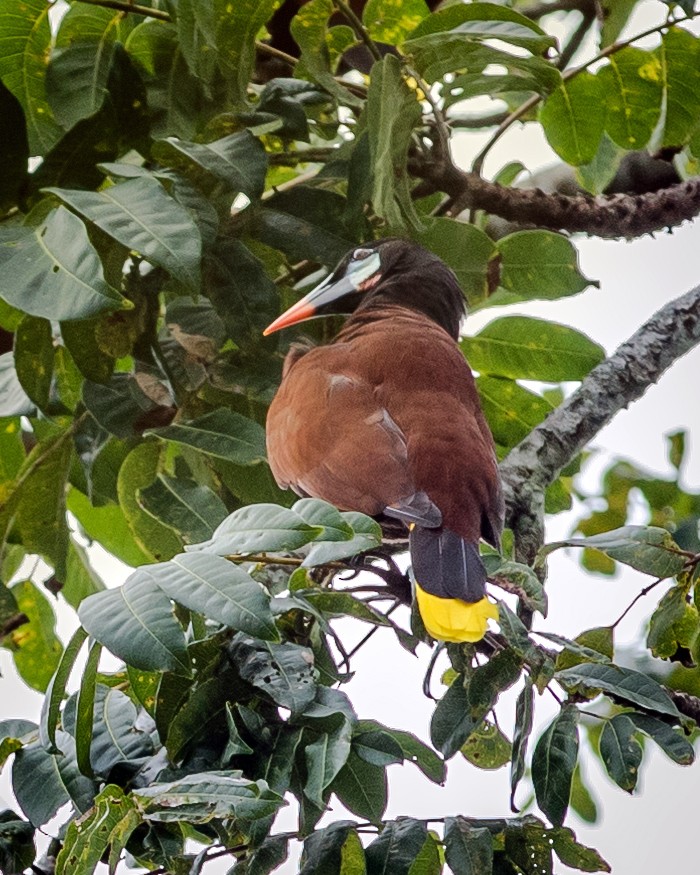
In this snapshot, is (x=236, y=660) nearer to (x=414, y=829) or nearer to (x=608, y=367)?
(x=414, y=829)

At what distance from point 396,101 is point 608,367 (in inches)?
15.1

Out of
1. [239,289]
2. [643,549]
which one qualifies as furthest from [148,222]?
[643,549]

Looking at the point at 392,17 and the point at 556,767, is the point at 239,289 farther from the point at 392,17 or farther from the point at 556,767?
the point at 556,767

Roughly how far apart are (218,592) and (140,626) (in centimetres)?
5

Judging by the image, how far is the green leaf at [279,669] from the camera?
2.49 ft

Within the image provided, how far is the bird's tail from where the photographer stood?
0.83 m

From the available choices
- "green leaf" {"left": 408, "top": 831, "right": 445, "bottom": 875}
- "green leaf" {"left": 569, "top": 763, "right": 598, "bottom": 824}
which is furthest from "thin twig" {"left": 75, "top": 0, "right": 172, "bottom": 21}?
"green leaf" {"left": 569, "top": 763, "right": 598, "bottom": 824}

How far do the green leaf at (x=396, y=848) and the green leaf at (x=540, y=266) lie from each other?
2.61 feet

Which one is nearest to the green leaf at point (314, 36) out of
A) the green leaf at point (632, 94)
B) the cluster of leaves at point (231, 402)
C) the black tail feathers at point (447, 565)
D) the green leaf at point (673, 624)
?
the cluster of leaves at point (231, 402)

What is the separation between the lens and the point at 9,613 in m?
1.24

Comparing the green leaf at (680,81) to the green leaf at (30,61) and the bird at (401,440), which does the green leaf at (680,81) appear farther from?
the green leaf at (30,61)

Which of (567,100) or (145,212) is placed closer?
(145,212)

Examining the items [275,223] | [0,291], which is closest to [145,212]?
[0,291]

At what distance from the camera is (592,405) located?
1224 mm
